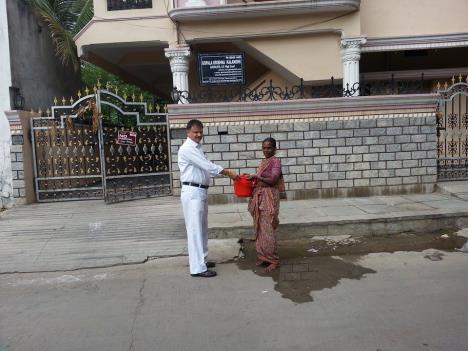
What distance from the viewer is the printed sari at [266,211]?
5512 millimetres

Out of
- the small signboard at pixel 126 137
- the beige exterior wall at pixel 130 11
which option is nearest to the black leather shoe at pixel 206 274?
the small signboard at pixel 126 137

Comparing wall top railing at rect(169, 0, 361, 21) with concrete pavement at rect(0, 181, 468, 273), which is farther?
wall top railing at rect(169, 0, 361, 21)

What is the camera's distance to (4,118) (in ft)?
31.1

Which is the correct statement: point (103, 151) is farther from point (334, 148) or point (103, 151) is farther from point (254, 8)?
point (254, 8)

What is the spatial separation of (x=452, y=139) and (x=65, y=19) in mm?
10778

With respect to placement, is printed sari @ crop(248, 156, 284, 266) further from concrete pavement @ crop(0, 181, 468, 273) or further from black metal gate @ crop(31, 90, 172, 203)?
black metal gate @ crop(31, 90, 172, 203)

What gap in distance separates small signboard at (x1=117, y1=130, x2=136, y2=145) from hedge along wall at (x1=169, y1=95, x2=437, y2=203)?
33.7 inches

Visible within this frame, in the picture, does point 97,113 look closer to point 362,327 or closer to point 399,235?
point 399,235

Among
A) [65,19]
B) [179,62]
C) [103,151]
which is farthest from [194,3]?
[65,19]

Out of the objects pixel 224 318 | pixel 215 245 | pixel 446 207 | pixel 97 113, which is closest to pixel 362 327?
pixel 224 318

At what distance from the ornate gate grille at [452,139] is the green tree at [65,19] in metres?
9.22

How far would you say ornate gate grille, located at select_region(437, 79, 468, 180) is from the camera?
9508mm

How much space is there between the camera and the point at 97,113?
29.5 feet

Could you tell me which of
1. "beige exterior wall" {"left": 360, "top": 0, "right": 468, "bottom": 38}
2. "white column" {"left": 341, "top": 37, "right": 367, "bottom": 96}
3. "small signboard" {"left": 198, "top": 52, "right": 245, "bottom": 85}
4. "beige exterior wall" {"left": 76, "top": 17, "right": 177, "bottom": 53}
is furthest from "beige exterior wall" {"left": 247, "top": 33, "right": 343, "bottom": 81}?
"beige exterior wall" {"left": 76, "top": 17, "right": 177, "bottom": 53}
